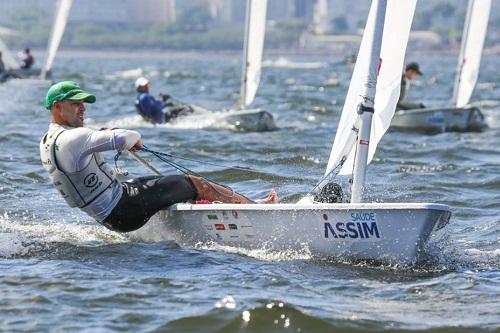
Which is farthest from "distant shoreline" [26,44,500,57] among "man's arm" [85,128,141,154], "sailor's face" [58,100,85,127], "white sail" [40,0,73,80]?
"man's arm" [85,128,141,154]

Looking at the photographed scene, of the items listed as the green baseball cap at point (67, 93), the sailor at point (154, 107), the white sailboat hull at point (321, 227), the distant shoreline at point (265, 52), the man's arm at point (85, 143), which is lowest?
the distant shoreline at point (265, 52)

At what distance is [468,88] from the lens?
17828mm

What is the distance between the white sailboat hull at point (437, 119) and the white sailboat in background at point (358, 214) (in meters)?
8.57

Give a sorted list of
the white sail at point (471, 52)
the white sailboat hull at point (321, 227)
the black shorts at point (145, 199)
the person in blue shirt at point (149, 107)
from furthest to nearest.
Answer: the white sail at point (471, 52) → the person in blue shirt at point (149, 107) → the black shorts at point (145, 199) → the white sailboat hull at point (321, 227)

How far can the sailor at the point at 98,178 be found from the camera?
24.5ft

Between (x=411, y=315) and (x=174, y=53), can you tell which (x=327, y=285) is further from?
(x=174, y=53)

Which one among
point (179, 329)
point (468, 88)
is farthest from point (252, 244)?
point (468, 88)

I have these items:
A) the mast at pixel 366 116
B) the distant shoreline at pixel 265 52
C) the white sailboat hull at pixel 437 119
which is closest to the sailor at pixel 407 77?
the white sailboat hull at pixel 437 119

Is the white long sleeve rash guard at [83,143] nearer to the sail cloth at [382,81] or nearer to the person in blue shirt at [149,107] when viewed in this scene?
the sail cloth at [382,81]

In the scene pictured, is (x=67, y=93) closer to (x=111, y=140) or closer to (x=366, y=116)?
(x=111, y=140)

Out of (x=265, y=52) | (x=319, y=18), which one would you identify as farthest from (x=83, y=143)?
(x=319, y=18)

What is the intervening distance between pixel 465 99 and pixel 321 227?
10.8 metres

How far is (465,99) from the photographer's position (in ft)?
58.5

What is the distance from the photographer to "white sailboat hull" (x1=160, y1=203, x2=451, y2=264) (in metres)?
7.13
